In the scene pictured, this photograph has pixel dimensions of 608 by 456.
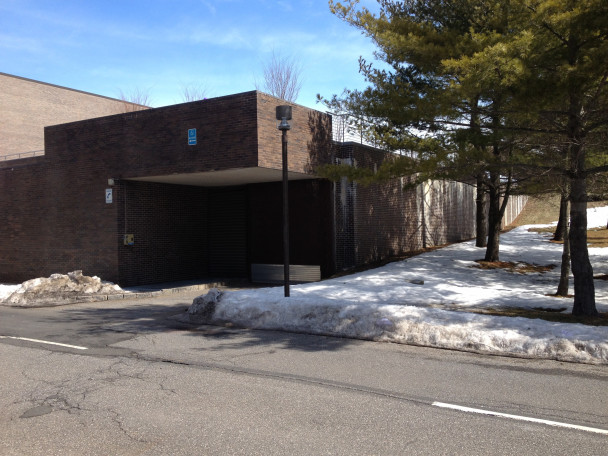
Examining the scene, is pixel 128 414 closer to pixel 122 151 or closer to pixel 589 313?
pixel 589 313

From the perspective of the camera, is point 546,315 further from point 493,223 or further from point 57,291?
point 57,291

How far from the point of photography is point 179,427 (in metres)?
5.04

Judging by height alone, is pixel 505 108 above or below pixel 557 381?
above

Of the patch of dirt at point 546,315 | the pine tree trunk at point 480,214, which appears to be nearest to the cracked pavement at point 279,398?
the patch of dirt at point 546,315

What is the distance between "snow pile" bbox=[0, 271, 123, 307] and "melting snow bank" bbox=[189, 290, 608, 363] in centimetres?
558

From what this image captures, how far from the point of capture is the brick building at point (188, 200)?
16.0 meters

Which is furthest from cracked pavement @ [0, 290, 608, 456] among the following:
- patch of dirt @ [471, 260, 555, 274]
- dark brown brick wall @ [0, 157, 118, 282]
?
patch of dirt @ [471, 260, 555, 274]

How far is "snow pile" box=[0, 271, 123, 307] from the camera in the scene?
49.3 feet

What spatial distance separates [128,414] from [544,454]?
3.94 metres

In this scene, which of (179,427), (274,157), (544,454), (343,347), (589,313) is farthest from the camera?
(274,157)

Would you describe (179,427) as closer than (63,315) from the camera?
Yes

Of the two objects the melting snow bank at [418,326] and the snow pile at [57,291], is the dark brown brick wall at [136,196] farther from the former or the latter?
the melting snow bank at [418,326]

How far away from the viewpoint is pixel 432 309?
9.84m

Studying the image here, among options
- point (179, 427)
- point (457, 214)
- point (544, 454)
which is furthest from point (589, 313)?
point (457, 214)
